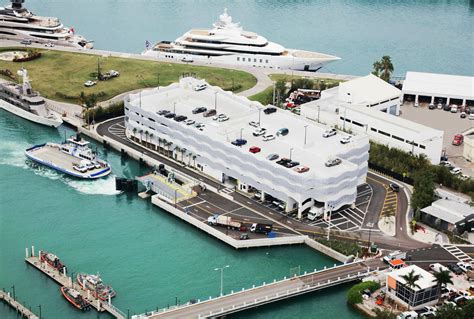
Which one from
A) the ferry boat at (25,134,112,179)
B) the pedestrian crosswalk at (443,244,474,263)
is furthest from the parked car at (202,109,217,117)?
the pedestrian crosswalk at (443,244,474,263)

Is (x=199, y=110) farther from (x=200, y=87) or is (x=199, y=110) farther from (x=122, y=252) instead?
(x=122, y=252)

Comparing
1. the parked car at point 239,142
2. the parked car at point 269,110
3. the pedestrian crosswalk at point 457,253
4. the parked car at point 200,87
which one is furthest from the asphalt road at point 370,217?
the parked car at point 200,87

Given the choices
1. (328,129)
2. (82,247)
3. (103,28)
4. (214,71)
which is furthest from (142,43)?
(82,247)

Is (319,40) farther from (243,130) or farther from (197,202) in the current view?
(197,202)

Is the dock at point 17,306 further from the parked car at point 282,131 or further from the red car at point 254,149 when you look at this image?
the parked car at point 282,131

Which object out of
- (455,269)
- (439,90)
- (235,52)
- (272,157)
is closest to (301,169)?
(272,157)
